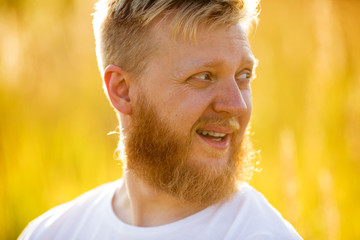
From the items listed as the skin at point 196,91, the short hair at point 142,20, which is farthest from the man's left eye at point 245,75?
the short hair at point 142,20

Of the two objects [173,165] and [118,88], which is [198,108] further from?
[118,88]

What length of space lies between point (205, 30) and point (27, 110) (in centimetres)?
158

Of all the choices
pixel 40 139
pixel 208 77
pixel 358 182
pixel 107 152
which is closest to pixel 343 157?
pixel 358 182

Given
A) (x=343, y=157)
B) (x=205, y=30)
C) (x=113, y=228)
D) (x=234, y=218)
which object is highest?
(x=205, y=30)

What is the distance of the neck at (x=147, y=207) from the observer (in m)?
1.80

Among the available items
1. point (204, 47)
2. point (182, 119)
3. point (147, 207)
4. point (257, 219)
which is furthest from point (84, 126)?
point (257, 219)

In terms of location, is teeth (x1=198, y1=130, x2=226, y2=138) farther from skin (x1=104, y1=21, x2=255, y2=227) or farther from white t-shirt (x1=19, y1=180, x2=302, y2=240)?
white t-shirt (x1=19, y1=180, x2=302, y2=240)

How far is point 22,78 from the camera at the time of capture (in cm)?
262

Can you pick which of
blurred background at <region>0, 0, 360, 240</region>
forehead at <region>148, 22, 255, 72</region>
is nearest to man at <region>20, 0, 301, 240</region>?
forehead at <region>148, 22, 255, 72</region>

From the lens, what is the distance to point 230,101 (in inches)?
66.9

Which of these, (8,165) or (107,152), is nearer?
(8,165)

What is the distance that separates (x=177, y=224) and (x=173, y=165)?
10.0 inches

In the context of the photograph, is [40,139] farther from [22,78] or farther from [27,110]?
[22,78]

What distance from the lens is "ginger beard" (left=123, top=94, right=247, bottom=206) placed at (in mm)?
1747
